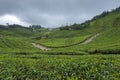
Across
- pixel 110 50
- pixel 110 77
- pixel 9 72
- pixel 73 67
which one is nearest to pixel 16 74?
pixel 9 72

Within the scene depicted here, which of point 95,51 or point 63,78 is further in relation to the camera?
point 95,51

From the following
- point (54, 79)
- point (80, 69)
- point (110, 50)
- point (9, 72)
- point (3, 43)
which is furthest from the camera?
point (3, 43)

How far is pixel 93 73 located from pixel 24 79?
349 inches

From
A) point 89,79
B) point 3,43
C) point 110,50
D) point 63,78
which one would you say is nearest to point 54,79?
point 63,78

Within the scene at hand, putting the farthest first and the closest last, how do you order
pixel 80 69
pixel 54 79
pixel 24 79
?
pixel 80 69 < pixel 24 79 < pixel 54 79

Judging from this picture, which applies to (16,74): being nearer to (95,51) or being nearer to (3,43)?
(95,51)

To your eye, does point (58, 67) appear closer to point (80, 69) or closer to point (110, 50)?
point (80, 69)

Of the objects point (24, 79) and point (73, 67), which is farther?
point (73, 67)

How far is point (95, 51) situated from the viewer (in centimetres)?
9288

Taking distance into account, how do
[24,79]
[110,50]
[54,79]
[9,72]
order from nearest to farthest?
[54,79] < [24,79] < [9,72] < [110,50]

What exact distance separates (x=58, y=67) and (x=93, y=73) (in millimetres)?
6398

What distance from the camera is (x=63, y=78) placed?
28.0 metres

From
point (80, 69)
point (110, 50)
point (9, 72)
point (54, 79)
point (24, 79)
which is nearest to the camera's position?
point (54, 79)

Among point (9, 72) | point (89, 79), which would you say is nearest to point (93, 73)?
point (89, 79)
